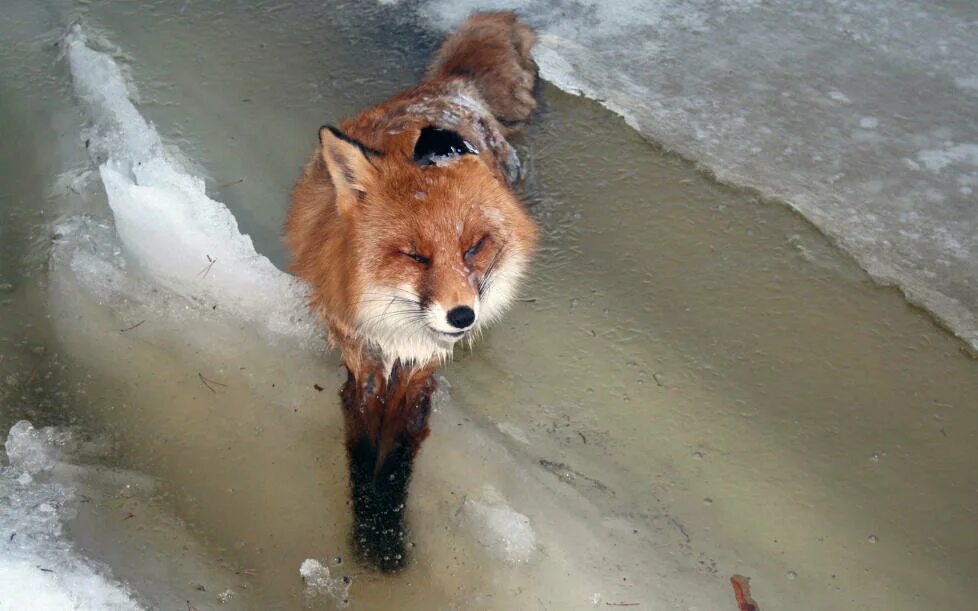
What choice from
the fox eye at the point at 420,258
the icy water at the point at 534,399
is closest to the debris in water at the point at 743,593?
the icy water at the point at 534,399

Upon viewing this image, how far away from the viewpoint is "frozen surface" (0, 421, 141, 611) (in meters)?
2.57

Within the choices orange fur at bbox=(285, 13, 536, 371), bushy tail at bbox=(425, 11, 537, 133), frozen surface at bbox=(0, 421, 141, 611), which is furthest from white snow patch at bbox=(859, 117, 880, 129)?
frozen surface at bbox=(0, 421, 141, 611)

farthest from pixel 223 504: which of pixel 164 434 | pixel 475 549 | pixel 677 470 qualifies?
pixel 677 470

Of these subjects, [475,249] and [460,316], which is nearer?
[460,316]

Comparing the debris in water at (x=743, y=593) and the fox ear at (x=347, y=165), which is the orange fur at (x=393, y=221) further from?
the debris in water at (x=743, y=593)

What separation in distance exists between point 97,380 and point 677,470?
2281 mm

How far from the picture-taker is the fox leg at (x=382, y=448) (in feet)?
9.59

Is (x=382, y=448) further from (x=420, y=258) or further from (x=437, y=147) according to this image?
(x=437, y=147)

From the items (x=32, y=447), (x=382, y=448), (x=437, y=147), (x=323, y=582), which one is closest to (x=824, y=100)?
(x=437, y=147)

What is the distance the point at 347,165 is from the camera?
286cm

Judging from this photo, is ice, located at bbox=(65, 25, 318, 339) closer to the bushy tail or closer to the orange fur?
the orange fur

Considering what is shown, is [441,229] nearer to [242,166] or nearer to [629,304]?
[629,304]

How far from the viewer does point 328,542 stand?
289 cm

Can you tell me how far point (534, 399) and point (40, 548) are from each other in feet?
5.95
